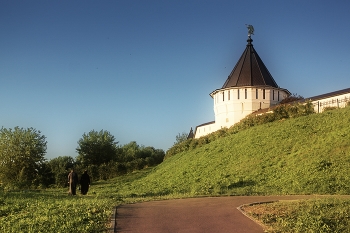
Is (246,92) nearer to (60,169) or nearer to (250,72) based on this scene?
(250,72)

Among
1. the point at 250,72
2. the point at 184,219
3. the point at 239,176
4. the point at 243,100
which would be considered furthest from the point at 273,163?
the point at 250,72

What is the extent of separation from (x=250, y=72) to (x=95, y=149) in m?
21.5

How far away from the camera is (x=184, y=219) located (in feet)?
→ 31.2

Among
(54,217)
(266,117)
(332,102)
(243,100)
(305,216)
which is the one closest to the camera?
(305,216)

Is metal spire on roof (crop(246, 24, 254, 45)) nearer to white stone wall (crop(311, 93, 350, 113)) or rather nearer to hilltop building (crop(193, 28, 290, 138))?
hilltop building (crop(193, 28, 290, 138))

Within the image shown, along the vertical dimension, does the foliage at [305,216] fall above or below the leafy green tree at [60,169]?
above

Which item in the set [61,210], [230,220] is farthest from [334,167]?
[61,210]

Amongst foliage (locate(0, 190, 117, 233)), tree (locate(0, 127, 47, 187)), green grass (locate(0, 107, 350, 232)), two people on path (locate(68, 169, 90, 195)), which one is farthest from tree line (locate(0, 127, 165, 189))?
foliage (locate(0, 190, 117, 233))

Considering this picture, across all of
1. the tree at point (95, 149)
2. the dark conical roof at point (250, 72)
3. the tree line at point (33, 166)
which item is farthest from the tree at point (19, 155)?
the dark conical roof at point (250, 72)

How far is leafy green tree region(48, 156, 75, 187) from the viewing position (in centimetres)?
3828

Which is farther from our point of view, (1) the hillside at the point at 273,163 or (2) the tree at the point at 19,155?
(2) the tree at the point at 19,155

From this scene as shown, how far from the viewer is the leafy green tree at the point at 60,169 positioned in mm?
38281

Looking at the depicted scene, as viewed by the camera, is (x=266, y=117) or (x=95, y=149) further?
(x=95, y=149)

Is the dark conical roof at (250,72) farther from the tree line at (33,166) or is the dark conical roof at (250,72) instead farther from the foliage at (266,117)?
the tree line at (33,166)
